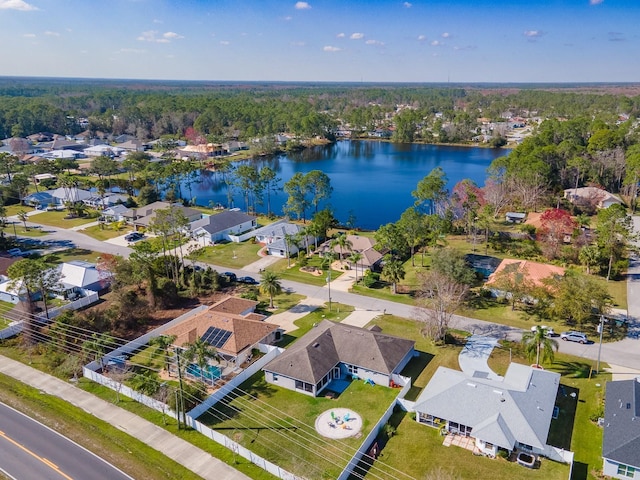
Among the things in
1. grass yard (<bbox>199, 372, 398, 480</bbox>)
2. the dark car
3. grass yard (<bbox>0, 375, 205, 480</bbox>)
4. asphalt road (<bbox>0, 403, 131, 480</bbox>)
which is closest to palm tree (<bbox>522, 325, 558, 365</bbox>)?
grass yard (<bbox>199, 372, 398, 480</bbox>)

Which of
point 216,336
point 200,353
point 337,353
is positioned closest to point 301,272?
point 216,336

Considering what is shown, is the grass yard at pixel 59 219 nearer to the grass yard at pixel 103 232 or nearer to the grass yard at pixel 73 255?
the grass yard at pixel 103 232

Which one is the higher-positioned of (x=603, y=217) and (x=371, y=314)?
(x=603, y=217)

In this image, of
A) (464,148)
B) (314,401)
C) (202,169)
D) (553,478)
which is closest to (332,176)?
(202,169)

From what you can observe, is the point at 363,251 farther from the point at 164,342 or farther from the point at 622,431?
the point at 622,431

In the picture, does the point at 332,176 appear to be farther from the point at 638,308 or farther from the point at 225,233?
the point at 638,308

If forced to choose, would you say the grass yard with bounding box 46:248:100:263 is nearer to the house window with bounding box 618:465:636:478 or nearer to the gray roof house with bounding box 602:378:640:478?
the gray roof house with bounding box 602:378:640:478
